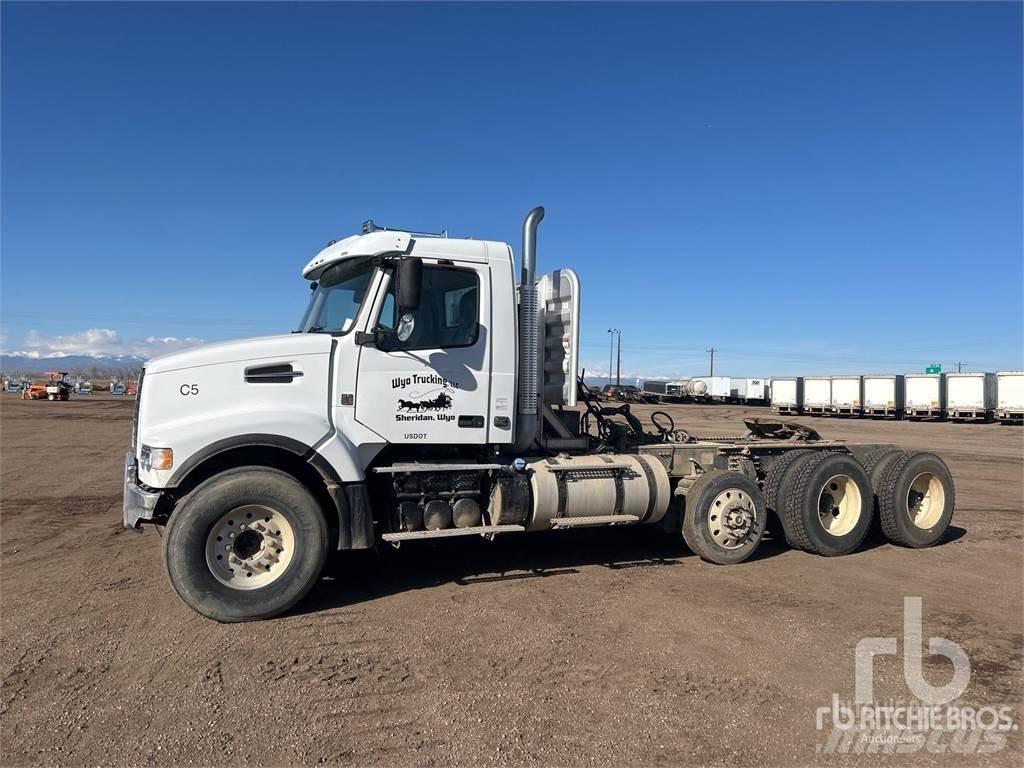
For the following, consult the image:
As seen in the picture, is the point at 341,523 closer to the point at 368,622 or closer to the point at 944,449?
the point at 368,622

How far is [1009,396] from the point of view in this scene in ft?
125

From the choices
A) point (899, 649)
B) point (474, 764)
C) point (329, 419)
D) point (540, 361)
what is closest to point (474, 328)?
point (540, 361)

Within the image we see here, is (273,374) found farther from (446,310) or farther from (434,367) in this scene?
(446,310)

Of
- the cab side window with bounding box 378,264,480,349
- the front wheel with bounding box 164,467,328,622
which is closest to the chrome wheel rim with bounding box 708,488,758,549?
the cab side window with bounding box 378,264,480,349

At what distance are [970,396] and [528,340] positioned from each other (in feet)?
140

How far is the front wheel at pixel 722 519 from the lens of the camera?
696cm

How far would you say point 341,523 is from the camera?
5.61 m

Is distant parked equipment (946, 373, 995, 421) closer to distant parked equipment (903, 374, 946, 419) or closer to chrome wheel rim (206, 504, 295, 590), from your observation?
distant parked equipment (903, 374, 946, 419)

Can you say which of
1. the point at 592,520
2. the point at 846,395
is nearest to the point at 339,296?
the point at 592,520

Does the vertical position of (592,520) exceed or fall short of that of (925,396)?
it falls short

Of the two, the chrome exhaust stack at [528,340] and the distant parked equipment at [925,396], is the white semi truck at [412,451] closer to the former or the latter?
the chrome exhaust stack at [528,340]

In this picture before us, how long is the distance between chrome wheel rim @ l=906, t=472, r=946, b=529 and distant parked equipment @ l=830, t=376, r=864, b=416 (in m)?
41.7

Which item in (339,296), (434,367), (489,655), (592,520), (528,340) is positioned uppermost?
(339,296)

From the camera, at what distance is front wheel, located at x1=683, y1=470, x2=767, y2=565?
696 cm
